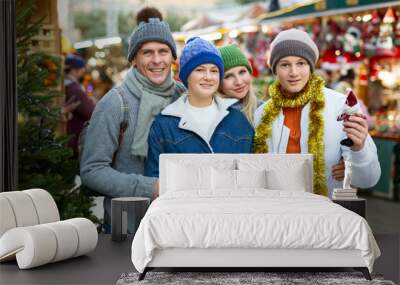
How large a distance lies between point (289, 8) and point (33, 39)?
4057 mm

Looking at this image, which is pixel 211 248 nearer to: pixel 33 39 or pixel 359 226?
pixel 359 226

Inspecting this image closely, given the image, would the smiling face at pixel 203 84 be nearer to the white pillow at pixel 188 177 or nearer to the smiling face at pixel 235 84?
the smiling face at pixel 235 84

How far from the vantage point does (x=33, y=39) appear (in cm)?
807

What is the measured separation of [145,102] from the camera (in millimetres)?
7555

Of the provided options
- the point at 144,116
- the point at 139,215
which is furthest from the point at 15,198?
the point at 144,116

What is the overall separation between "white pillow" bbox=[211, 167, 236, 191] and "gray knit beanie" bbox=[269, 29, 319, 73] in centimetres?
118

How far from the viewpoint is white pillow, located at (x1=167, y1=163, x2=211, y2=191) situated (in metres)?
6.94

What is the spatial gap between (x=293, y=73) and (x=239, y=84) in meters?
0.46

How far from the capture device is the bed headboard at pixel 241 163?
705cm

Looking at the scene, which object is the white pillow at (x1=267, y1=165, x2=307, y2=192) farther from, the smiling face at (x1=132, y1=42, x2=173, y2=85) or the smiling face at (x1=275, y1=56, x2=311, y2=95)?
the smiling face at (x1=132, y1=42, x2=173, y2=85)

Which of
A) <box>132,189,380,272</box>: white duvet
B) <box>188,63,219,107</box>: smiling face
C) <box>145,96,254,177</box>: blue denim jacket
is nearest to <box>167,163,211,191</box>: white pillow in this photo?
<box>145,96,254,177</box>: blue denim jacket

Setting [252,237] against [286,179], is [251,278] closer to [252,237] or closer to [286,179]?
[252,237]

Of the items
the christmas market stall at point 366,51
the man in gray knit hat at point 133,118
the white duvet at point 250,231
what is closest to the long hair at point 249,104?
the man in gray knit hat at point 133,118

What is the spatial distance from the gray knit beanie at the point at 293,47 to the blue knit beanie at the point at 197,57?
489 millimetres
